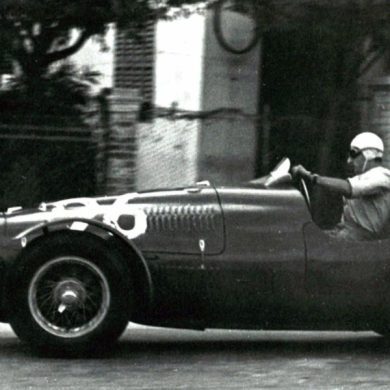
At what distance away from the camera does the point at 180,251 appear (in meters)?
7.46

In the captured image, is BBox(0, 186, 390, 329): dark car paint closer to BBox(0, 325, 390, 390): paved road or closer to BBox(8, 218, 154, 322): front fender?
BBox(8, 218, 154, 322): front fender

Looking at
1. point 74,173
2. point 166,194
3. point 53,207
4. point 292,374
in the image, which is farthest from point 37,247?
point 74,173

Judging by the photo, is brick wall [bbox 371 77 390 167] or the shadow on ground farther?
brick wall [bbox 371 77 390 167]

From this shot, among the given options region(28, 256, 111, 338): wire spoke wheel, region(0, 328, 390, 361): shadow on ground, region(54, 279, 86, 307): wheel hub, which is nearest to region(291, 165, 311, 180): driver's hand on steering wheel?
region(0, 328, 390, 361): shadow on ground

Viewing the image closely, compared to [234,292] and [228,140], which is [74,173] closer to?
[228,140]

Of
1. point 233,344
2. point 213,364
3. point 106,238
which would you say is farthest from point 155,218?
point 233,344

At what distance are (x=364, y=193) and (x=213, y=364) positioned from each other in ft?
4.71

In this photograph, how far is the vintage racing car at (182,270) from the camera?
291 inches

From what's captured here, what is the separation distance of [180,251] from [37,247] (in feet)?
2.79

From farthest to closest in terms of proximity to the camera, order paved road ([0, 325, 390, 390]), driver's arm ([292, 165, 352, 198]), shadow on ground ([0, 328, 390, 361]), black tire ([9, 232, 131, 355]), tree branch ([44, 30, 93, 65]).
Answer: tree branch ([44, 30, 93, 65]), shadow on ground ([0, 328, 390, 361]), driver's arm ([292, 165, 352, 198]), black tire ([9, 232, 131, 355]), paved road ([0, 325, 390, 390])

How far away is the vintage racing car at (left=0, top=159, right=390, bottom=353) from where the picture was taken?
291 inches

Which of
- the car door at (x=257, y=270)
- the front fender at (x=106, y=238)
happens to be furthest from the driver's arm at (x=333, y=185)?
the front fender at (x=106, y=238)

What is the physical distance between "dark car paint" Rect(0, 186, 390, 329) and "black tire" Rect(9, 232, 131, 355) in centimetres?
13

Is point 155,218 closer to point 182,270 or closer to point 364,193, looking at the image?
point 182,270
